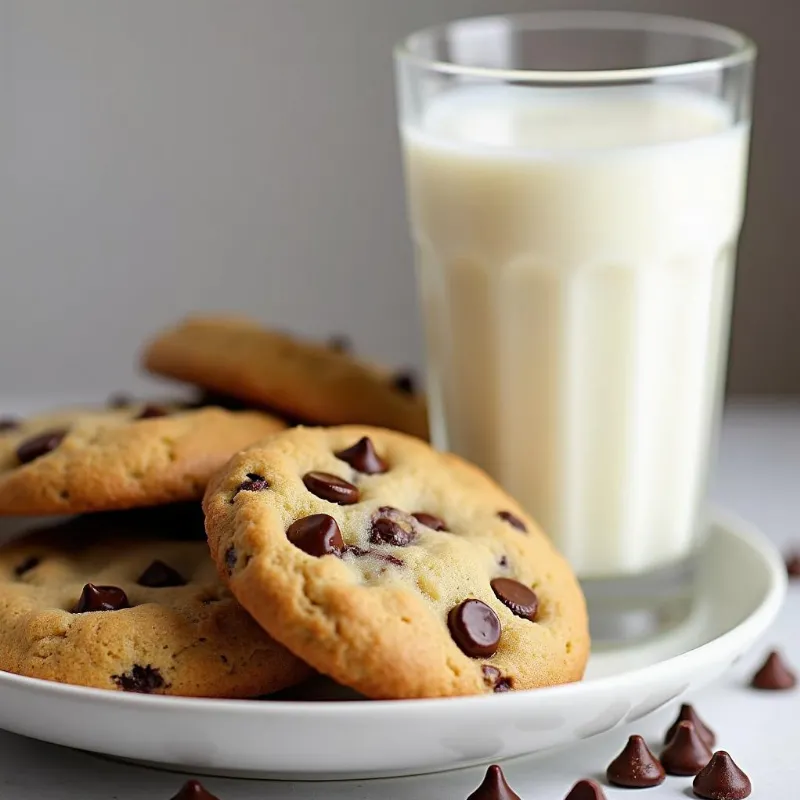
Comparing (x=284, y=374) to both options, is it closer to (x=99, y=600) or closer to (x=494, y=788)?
(x=99, y=600)

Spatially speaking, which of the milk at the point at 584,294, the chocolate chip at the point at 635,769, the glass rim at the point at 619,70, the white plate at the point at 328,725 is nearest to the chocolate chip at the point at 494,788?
the white plate at the point at 328,725

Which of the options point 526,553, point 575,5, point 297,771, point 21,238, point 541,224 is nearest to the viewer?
point 297,771

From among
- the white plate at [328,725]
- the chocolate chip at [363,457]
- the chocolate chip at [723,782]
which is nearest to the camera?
the white plate at [328,725]

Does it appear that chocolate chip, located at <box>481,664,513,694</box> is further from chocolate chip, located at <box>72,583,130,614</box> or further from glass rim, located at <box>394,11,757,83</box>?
glass rim, located at <box>394,11,757,83</box>

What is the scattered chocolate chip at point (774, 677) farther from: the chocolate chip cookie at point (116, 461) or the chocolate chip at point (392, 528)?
the chocolate chip cookie at point (116, 461)

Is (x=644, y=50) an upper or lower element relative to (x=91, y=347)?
upper

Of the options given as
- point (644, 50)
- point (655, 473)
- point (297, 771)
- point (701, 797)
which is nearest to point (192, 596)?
point (297, 771)

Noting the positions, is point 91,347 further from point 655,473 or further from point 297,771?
point 297,771
